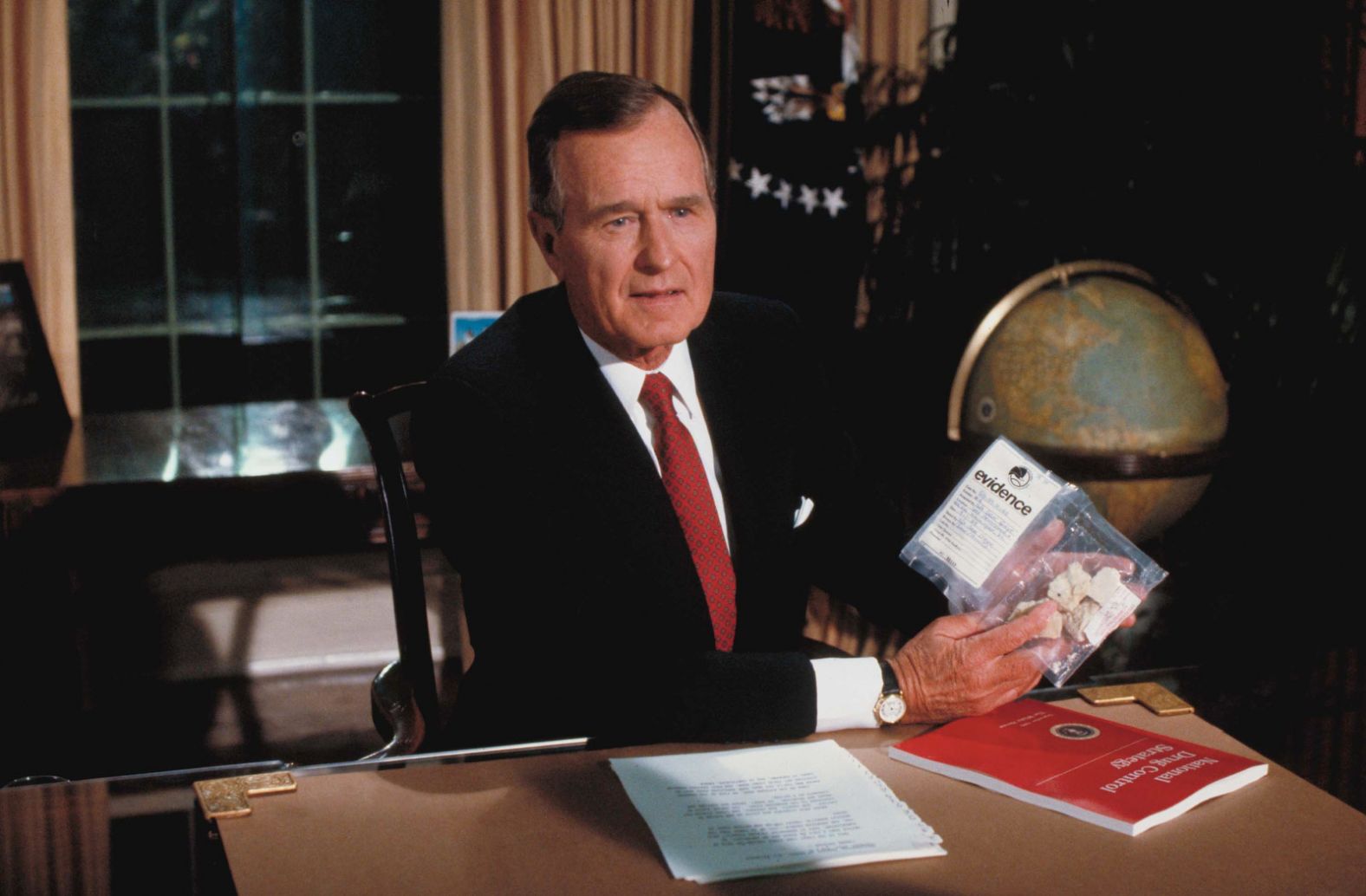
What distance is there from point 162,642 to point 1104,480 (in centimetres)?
231

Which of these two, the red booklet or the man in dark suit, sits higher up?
the man in dark suit

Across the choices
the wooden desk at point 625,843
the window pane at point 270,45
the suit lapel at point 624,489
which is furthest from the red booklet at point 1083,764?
the window pane at point 270,45

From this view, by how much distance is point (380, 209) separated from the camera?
4.07 metres

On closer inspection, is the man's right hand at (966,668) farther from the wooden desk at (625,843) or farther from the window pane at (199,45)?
the window pane at (199,45)

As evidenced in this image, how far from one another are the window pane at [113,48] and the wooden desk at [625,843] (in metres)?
2.99

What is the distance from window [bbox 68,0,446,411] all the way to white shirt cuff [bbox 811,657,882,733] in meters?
2.87

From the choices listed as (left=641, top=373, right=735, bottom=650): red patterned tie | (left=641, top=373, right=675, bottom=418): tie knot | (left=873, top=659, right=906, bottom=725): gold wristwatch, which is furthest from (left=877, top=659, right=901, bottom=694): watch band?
(left=641, top=373, right=675, bottom=418): tie knot

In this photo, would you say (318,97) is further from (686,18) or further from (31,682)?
(31,682)

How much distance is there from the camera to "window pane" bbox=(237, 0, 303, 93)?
3.85 meters

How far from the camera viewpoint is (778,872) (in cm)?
117

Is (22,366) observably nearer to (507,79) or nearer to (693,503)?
(507,79)

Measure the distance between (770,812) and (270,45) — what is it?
10.5 ft

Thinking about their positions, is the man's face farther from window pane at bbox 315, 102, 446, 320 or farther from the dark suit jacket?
window pane at bbox 315, 102, 446, 320

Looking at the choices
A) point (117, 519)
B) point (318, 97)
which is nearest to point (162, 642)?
point (117, 519)
